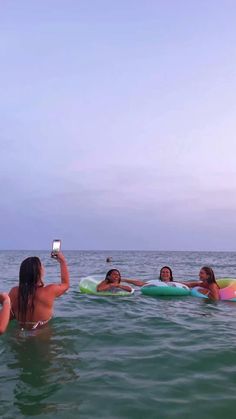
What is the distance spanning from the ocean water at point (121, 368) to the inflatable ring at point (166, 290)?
311 centimetres

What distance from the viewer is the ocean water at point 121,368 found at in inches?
158

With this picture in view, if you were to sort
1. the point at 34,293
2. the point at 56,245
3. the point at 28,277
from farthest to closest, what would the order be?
the point at 34,293
the point at 28,277
the point at 56,245

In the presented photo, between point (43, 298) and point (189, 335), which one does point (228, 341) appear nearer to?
point (189, 335)

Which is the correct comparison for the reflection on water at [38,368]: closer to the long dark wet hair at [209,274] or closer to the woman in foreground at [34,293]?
the woman in foreground at [34,293]

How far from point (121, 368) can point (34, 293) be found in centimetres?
187

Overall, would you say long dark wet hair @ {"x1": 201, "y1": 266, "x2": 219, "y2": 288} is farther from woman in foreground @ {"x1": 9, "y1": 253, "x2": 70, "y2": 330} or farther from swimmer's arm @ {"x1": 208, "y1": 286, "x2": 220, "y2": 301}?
woman in foreground @ {"x1": 9, "y1": 253, "x2": 70, "y2": 330}

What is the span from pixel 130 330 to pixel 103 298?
415 centimetres

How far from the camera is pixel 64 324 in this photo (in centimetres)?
767

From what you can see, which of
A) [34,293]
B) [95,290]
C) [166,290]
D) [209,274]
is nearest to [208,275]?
[209,274]

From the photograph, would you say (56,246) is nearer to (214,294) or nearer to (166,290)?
(166,290)

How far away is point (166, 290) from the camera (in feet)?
38.8

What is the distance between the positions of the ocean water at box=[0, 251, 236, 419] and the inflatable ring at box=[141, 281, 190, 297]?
10.2 feet

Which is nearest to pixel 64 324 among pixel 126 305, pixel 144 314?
pixel 144 314

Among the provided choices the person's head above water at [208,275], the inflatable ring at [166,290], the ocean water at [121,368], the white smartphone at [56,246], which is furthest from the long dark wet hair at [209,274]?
the white smartphone at [56,246]
